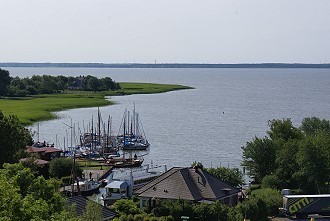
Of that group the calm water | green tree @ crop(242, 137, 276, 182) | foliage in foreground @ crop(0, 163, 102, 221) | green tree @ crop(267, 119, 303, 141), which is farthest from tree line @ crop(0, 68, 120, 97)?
foliage in foreground @ crop(0, 163, 102, 221)

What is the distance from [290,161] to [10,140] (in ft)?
70.1

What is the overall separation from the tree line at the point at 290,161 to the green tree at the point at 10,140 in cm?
1916

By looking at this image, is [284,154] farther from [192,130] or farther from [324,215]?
[192,130]

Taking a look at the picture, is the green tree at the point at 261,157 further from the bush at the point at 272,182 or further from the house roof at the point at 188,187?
the house roof at the point at 188,187

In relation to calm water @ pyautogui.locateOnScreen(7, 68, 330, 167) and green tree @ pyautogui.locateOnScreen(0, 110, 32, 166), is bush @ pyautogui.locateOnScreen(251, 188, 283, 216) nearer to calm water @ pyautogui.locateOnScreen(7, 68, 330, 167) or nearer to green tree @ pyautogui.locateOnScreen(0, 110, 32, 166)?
Answer: green tree @ pyautogui.locateOnScreen(0, 110, 32, 166)

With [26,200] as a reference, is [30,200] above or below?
below

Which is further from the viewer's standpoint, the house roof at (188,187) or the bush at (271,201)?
the bush at (271,201)

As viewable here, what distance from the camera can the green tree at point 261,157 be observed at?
A: 48656mm

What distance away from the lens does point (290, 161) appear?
45156 millimetres

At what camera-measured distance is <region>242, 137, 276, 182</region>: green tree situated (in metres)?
48.7

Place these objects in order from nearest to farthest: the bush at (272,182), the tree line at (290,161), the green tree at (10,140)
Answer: the green tree at (10,140) < the tree line at (290,161) < the bush at (272,182)

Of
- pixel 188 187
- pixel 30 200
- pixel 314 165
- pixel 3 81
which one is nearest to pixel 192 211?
pixel 188 187

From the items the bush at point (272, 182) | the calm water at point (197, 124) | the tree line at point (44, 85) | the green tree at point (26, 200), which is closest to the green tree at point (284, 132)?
the bush at point (272, 182)

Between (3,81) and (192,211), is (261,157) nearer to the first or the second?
(192,211)
